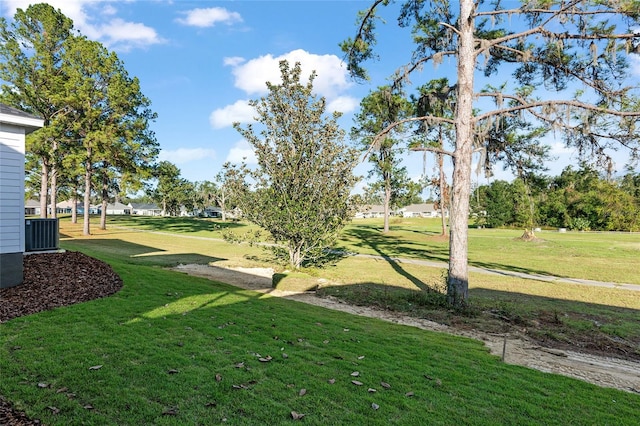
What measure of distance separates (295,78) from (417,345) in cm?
1206

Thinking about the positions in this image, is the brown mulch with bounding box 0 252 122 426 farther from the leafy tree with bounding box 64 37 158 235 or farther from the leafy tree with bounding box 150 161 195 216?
the leafy tree with bounding box 150 161 195 216

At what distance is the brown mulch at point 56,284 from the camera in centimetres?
746

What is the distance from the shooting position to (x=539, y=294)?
1365cm

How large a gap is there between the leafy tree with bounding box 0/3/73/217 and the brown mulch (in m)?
20.9

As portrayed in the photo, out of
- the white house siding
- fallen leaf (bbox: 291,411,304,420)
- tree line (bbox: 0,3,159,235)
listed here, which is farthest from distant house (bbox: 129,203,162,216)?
fallen leaf (bbox: 291,411,304,420)

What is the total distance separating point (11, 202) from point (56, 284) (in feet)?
8.45

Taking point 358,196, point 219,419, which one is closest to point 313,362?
point 219,419

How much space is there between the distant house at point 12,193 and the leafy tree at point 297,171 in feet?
23.4

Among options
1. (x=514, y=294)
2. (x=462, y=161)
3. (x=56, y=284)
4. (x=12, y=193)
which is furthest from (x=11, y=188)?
(x=514, y=294)

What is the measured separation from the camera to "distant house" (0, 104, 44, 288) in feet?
29.4

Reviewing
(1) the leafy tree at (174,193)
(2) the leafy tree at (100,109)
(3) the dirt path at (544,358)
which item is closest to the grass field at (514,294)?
(3) the dirt path at (544,358)

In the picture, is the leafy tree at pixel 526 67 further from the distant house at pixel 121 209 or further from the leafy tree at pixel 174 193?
the distant house at pixel 121 209

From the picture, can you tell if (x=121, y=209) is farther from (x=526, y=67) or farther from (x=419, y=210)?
(x=526, y=67)

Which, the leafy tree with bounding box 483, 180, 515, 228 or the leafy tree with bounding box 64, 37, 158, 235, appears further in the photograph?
the leafy tree with bounding box 483, 180, 515, 228
